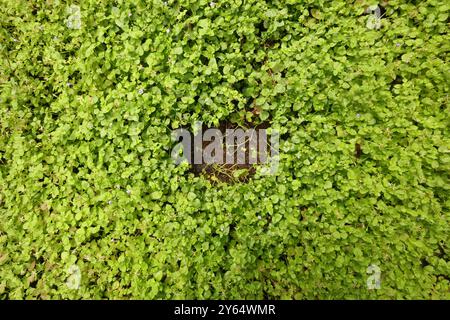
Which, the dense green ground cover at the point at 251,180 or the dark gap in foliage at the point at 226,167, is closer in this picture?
the dense green ground cover at the point at 251,180

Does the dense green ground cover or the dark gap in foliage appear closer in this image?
the dense green ground cover

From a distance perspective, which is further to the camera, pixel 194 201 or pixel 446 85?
pixel 194 201

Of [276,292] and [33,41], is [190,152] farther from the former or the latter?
[33,41]

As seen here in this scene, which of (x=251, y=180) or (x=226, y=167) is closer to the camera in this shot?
(x=251, y=180)
